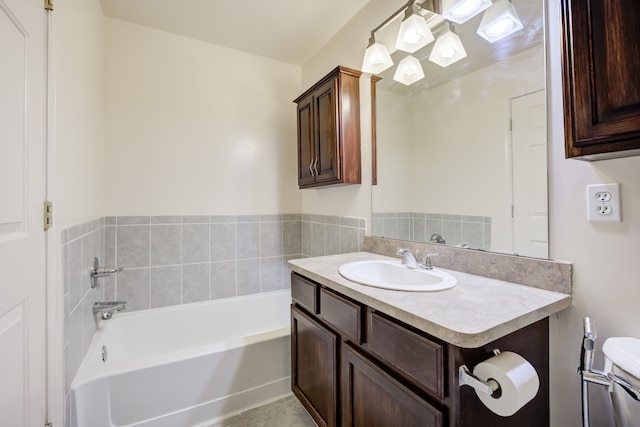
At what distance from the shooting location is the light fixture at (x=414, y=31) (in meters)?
1.43

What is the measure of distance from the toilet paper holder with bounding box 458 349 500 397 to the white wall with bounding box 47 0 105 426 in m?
1.42

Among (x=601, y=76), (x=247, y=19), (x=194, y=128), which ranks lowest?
(x=601, y=76)

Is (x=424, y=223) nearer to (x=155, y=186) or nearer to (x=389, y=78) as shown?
(x=389, y=78)

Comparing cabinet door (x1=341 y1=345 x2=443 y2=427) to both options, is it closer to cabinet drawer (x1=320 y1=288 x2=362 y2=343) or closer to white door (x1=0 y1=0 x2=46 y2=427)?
cabinet drawer (x1=320 y1=288 x2=362 y2=343)

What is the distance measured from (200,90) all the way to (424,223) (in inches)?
77.3

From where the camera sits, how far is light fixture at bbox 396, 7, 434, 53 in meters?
1.43

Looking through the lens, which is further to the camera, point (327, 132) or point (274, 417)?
point (327, 132)

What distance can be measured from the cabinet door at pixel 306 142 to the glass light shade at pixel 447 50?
0.91m

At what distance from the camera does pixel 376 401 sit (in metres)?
0.97

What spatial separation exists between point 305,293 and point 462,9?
1541mm

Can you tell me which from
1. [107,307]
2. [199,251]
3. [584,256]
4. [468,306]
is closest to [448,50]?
[584,256]

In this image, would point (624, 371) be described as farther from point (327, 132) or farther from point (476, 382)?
point (327, 132)

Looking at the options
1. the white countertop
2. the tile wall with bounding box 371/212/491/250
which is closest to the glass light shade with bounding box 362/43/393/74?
the tile wall with bounding box 371/212/491/250

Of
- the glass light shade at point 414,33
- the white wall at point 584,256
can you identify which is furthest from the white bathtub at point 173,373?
the glass light shade at point 414,33
